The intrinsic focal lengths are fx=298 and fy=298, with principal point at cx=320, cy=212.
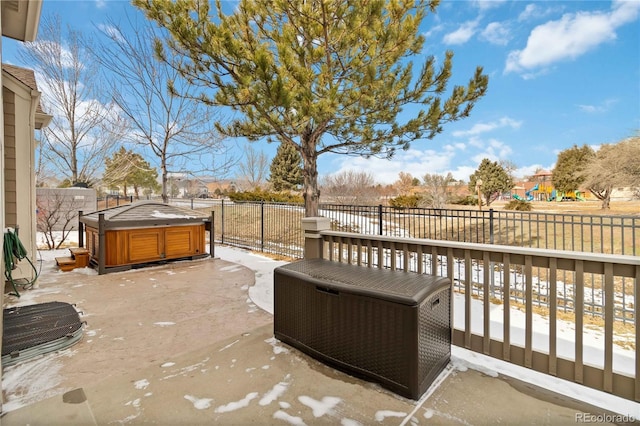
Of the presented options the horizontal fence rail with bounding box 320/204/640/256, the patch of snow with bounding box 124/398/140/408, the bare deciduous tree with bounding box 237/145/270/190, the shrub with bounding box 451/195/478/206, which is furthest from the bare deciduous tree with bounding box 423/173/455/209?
the patch of snow with bounding box 124/398/140/408

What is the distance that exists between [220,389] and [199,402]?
158mm

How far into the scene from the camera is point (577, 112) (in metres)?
16.6

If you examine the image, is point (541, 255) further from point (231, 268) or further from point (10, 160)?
point (10, 160)

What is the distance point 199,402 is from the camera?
70.2 inches

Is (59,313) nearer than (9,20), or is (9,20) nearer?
(59,313)

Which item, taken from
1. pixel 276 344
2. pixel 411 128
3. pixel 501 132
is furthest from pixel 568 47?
pixel 501 132

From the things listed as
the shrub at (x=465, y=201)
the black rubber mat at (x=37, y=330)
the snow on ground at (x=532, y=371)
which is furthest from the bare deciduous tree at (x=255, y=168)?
the black rubber mat at (x=37, y=330)

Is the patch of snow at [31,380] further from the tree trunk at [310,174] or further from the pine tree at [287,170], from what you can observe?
the pine tree at [287,170]

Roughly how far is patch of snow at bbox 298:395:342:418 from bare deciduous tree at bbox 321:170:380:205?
1605 centimetres

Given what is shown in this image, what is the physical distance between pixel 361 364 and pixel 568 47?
10.3 m

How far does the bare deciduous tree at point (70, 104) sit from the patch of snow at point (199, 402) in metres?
11.1

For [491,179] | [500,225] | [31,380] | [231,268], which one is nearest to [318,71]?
[231,268]

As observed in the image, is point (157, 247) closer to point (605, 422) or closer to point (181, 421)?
point (181, 421)

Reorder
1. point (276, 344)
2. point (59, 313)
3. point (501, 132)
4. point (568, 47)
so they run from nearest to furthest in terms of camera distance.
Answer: point (276, 344)
point (59, 313)
point (568, 47)
point (501, 132)
